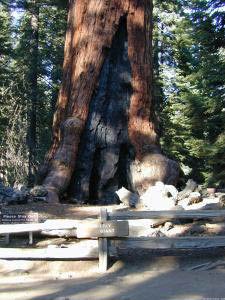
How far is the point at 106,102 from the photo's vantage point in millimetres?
12766

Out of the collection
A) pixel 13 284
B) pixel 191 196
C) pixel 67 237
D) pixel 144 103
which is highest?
pixel 144 103

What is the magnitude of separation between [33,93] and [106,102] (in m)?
12.2

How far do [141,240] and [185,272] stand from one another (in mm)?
806

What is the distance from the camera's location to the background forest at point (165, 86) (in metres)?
18.8

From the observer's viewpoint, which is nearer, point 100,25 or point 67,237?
point 67,237

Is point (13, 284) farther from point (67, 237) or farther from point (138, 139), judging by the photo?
point (138, 139)

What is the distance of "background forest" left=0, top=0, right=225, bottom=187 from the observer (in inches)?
739

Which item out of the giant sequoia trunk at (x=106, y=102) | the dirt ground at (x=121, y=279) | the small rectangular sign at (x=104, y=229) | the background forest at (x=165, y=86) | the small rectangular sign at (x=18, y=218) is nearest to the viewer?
the dirt ground at (x=121, y=279)

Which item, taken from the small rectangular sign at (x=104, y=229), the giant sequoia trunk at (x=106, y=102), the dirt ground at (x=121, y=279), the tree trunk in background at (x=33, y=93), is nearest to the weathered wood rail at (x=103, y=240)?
the small rectangular sign at (x=104, y=229)

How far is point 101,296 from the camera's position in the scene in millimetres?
6047

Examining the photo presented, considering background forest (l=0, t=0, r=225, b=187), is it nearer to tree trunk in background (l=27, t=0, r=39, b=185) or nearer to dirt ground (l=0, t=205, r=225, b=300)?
tree trunk in background (l=27, t=0, r=39, b=185)

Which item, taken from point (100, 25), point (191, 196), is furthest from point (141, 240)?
point (100, 25)

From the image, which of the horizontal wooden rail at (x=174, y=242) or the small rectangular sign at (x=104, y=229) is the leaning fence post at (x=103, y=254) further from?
the horizontal wooden rail at (x=174, y=242)

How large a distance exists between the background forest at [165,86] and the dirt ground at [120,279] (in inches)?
412
